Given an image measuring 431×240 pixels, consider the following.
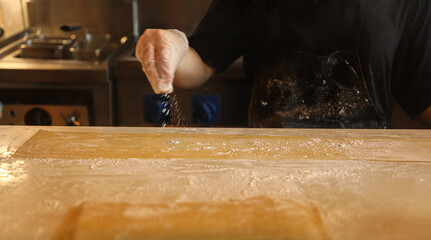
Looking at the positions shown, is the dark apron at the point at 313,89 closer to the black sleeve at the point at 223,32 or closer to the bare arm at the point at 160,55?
the black sleeve at the point at 223,32

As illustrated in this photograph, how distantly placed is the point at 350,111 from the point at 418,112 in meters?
0.22

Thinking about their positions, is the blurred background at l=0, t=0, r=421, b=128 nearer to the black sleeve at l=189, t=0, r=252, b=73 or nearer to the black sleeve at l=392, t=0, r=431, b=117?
the black sleeve at l=189, t=0, r=252, b=73

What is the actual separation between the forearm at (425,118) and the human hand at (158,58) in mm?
836

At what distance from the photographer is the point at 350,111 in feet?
4.18

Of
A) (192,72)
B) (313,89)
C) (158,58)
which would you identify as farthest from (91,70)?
(313,89)

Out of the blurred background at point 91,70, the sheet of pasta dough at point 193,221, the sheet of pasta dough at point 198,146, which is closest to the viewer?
the sheet of pasta dough at point 193,221

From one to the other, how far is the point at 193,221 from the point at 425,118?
39.2 inches

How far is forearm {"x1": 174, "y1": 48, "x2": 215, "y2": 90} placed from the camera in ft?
3.86

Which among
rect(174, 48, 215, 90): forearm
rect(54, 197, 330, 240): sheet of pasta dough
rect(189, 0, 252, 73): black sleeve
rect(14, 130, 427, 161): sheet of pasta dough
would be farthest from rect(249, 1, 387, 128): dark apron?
rect(54, 197, 330, 240): sheet of pasta dough

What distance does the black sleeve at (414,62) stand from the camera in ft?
3.93

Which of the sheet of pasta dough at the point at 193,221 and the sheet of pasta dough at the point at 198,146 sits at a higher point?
the sheet of pasta dough at the point at 193,221

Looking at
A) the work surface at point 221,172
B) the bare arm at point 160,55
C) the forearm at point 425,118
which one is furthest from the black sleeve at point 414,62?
the bare arm at point 160,55

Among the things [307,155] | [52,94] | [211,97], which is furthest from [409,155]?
[52,94]

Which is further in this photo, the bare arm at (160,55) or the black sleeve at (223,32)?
the black sleeve at (223,32)
